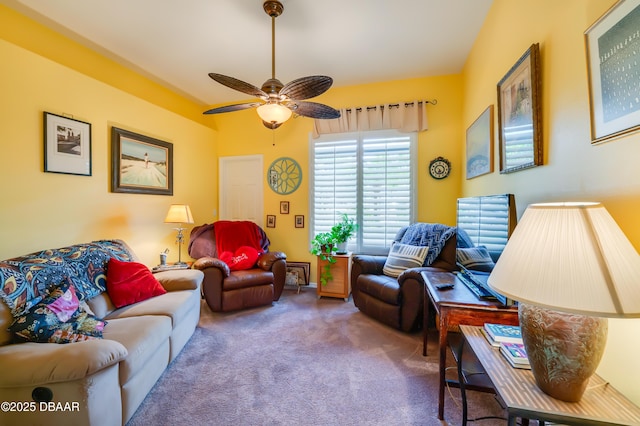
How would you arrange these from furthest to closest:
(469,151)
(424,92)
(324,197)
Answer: (324,197) → (424,92) → (469,151)

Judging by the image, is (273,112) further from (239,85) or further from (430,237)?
(430,237)

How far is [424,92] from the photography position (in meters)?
3.61

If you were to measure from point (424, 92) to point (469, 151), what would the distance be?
1.17 metres

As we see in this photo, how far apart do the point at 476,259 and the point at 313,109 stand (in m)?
1.88

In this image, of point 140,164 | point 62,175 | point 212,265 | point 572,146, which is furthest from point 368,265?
point 62,175

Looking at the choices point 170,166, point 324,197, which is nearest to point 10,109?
point 170,166

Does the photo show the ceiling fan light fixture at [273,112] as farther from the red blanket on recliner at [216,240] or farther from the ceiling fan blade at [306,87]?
the red blanket on recliner at [216,240]

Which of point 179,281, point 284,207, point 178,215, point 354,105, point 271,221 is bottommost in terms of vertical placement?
point 179,281

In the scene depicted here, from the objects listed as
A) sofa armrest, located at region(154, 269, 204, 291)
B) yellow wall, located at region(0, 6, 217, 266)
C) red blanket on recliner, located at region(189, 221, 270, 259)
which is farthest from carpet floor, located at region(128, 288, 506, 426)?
yellow wall, located at region(0, 6, 217, 266)

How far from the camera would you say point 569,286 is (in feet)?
2.56

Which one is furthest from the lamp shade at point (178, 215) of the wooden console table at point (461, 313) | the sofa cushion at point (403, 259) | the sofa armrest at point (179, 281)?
the wooden console table at point (461, 313)

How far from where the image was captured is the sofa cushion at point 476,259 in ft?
5.82

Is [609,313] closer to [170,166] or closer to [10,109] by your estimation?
[10,109]

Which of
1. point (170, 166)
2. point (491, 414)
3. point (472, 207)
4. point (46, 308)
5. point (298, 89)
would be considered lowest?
point (491, 414)
